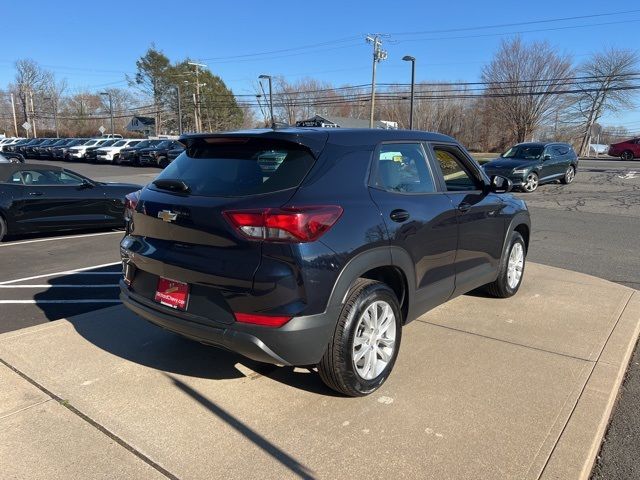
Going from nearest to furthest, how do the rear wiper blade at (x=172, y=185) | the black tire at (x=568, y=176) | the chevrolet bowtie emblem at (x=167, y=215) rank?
the chevrolet bowtie emblem at (x=167, y=215)
the rear wiper blade at (x=172, y=185)
the black tire at (x=568, y=176)

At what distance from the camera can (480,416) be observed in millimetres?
3115

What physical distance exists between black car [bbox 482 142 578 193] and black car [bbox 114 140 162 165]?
23155mm

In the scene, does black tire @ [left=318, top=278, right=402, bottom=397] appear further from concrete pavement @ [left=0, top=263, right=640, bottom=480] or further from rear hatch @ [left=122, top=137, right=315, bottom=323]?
rear hatch @ [left=122, top=137, right=315, bottom=323]

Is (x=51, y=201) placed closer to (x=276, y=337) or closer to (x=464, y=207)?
(x=464, y=207)

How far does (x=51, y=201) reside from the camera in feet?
30.2

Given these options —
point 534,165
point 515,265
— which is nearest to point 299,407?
point 515,265

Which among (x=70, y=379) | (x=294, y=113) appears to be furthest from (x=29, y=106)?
(x=70, y=379)

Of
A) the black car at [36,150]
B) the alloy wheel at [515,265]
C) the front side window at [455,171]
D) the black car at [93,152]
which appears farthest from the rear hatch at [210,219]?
the black car at [36,150]

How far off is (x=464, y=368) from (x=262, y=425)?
5.19ft

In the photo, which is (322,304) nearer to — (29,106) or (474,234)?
(474,234)

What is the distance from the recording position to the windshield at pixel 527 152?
1862cm

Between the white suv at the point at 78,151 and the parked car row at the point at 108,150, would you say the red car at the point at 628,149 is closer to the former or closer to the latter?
the parked car row at the point at 108,150

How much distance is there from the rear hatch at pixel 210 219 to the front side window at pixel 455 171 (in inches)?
63.7

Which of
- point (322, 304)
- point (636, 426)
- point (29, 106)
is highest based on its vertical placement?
point (29, 106)
